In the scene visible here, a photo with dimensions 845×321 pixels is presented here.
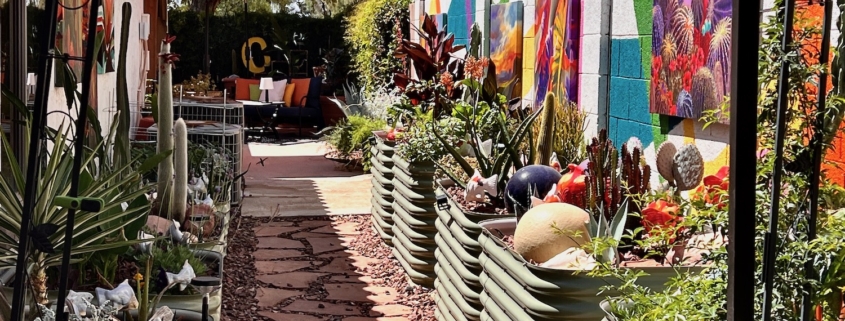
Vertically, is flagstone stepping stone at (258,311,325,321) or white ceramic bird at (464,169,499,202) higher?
white ceramic bird at (464,169,499,202)

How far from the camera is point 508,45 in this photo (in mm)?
7867

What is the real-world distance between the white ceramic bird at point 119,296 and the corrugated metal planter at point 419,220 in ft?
9.47

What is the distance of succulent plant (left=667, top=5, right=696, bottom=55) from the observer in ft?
14.5

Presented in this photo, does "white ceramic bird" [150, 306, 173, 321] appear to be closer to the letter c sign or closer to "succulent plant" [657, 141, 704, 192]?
"succulent plant" [657, 141, 704, 192]

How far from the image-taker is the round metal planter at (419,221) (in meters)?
5.79

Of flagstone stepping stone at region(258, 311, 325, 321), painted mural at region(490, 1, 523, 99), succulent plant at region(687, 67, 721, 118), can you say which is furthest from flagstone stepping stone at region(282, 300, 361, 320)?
painted mural at region(490, 1, 523, 99)

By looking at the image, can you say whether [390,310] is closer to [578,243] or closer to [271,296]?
[271,296]

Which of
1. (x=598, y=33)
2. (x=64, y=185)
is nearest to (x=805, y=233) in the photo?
(x=64, y=185)

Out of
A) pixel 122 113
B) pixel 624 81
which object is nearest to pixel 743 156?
pixel 122 113

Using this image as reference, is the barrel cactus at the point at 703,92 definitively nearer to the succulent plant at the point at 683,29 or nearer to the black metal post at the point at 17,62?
the succulent plant at the point at 683,29

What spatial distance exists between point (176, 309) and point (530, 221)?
1.16m

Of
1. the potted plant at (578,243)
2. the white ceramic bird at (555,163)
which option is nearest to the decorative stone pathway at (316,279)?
the white ceramic bird at (555,163)

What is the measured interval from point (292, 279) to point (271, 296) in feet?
1.64

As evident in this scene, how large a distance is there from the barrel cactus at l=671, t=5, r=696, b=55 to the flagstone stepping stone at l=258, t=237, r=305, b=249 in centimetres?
367
